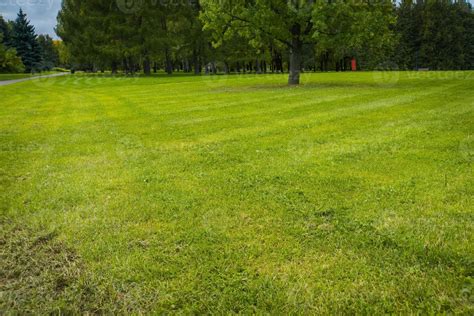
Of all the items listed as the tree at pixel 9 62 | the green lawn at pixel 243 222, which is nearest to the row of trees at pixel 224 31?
the tree at pixel 9 62

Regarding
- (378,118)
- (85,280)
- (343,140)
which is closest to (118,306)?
(85,280)

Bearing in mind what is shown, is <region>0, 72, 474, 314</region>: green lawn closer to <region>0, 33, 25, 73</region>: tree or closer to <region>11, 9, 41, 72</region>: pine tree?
<region>0, 33, 25, 73</region>: tree

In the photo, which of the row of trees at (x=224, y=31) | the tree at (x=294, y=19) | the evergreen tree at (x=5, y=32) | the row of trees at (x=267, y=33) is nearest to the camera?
the tree at (x=294, y=19)

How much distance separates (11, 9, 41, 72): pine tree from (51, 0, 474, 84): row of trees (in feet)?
19.9

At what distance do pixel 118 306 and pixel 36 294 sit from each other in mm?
669

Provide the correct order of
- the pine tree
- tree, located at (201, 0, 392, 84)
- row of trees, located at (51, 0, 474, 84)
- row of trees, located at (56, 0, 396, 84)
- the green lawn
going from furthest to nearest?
1. the pine tree
2. row of trees, located at (51, 0, 474, 84)
3. row of trees, located at (56, 0, 396, 84)
4. tree, located at (201, 0, 392, 84)
5. the green lawn

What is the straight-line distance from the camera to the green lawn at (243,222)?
2.71 metres

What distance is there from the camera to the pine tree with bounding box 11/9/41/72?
206 feet

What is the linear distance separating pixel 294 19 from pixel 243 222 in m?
17.8

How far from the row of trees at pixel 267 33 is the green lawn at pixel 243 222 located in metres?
12.8

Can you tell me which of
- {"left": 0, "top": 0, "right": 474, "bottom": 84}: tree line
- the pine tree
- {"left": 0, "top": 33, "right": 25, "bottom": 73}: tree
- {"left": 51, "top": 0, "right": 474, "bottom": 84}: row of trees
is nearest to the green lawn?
{"left": 0, "top": 0, "right": 474, "bottom": 84}: tree line

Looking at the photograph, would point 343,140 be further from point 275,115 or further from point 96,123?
point 96,123

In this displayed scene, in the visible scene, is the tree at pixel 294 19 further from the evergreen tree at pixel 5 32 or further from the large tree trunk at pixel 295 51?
the evergreen tree at pixel 5 32

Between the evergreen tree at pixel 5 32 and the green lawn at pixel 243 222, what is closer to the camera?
the green lawn at pixel 243 222
